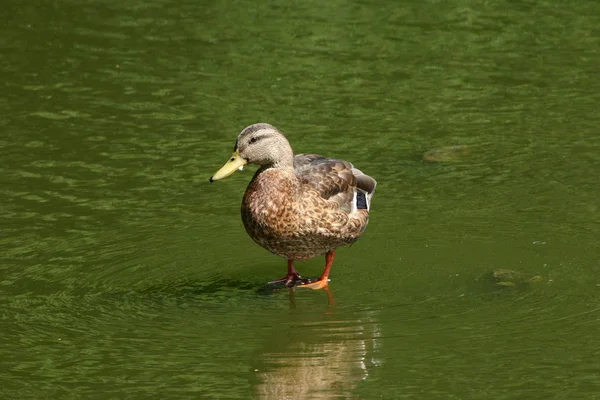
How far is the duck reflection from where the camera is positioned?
7633 millimetres

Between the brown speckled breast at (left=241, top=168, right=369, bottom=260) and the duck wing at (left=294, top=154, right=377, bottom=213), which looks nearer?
the brown speckled breast at (left=241, top=168, right=369, bottom=260)

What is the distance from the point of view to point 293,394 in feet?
24.7

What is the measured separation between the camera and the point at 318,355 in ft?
26.6

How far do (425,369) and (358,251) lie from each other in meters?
2.33

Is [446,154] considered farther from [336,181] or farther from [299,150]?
[336,181]

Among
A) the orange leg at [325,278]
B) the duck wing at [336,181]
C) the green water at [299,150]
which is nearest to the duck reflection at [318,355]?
the green water at [299,150]

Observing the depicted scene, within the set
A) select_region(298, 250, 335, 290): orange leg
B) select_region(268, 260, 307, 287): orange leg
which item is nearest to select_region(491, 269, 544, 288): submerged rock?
select_region(298, 250, 335, 290): orange leg

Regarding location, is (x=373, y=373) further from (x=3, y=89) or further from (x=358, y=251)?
(x=3, y=89)

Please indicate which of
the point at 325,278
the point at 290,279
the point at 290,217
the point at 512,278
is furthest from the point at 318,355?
the point at 512,278

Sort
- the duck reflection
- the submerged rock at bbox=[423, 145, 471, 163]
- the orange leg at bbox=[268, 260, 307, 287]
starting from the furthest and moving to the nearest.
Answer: the submerged rock at bbox=[423, 145, 471, 163]
the orange leg at bbox=[268, 260, 307, 287]
the duck reflection

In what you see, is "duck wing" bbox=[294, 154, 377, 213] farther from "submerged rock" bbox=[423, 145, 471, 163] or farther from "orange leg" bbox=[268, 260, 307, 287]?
"submerged rock" bbox=[423, 145, 471, 163]

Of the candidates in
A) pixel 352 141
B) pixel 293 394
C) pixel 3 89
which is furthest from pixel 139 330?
pixel 3 89

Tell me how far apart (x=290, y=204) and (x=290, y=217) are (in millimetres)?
90

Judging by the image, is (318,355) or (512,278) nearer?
(318,355)
